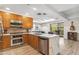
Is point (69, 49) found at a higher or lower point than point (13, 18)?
lower

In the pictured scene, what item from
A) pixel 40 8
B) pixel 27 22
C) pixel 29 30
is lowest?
pixel 29 30

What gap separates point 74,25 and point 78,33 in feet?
2.34

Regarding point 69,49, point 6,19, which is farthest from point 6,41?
point 69,49

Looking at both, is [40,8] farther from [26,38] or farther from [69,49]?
[26,38]

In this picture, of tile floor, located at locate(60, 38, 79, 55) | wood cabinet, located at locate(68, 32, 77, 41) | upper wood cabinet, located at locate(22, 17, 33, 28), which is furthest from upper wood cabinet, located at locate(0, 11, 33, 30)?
wood cabinet, located at locate(68, 32, 77, 41)

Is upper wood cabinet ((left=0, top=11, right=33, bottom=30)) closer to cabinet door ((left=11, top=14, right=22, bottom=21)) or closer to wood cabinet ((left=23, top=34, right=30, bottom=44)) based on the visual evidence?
cabinet door ((left=11, top=14, right=22, bottom=21))

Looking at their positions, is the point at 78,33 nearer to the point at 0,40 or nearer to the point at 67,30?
the point at 67,30

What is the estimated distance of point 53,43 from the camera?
346cm

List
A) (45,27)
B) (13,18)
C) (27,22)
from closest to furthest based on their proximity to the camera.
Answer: (45,27) → (13,18) → (27,22)

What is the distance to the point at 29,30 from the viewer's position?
22.4 ft

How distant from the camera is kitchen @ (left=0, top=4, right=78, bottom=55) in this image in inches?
150

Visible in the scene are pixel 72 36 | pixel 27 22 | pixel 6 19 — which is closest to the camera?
pixel 6 19

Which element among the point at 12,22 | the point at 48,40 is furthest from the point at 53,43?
the point at 12,22

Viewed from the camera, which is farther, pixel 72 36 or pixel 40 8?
pixel 72 36
